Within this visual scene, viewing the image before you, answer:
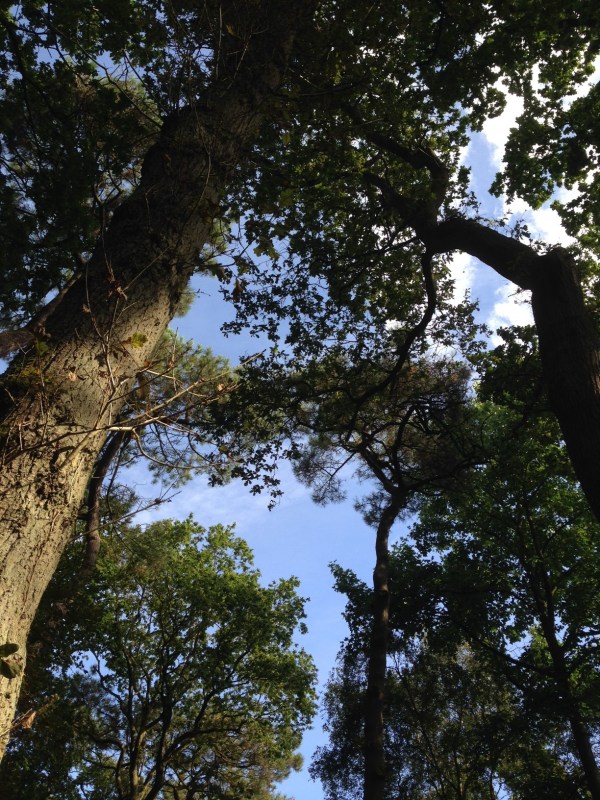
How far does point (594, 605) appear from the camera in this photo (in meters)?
14.6

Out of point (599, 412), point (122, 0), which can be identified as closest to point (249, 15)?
point (122, 0)

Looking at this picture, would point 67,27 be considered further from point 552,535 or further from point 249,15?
point 552,535

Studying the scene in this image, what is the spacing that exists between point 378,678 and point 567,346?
22.8ft

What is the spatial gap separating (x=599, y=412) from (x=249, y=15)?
4.32 meters

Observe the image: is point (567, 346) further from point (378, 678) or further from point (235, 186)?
point (378, 678)

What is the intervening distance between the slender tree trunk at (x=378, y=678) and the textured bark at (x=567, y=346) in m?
6.10

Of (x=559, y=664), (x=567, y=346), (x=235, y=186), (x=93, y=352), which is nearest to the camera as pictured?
(x=93, y=352)

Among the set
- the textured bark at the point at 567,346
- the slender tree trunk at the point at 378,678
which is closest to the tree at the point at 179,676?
the slender tree trunk at the point at 378,678

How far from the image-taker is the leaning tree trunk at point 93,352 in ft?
6.84

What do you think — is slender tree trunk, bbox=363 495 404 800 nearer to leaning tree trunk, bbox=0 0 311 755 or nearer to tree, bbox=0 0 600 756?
tree, bbox=0 0 600 756

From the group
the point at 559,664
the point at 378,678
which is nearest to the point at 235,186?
the point at 378,678

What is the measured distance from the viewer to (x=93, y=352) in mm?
2584

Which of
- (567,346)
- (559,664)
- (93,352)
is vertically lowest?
(93,352)

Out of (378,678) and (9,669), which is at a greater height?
(378,678)
